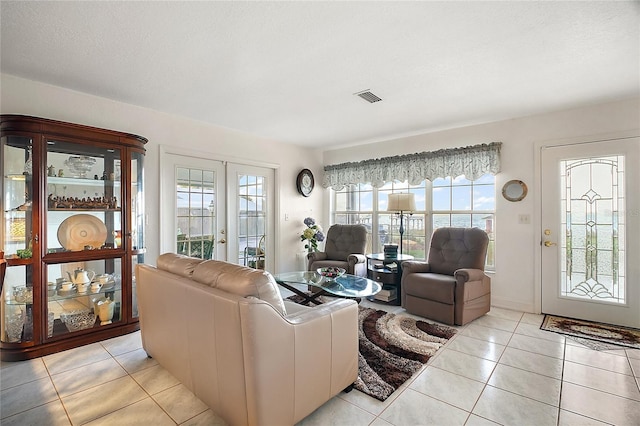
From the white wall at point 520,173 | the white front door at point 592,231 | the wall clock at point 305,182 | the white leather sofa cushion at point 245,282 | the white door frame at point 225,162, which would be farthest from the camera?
the wall clock at point 305,182

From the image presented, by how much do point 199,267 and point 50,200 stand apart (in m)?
1.80

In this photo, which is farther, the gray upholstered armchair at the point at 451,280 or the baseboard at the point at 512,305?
the baseboard at the point at 512,305

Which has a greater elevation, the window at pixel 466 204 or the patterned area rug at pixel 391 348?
the window at pixel 466 204

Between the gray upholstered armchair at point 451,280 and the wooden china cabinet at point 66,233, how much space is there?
9.74ft

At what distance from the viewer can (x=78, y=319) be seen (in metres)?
2.83

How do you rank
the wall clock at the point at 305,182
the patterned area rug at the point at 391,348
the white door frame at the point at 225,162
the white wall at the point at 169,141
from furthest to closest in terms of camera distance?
1. the wall clock at the point at 305,182
2. the white door frame at the point at 225,162
3. the white wall at the point at 169,141
4. the patterned area rug at the point at 391,348

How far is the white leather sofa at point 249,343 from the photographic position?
57.2 inches

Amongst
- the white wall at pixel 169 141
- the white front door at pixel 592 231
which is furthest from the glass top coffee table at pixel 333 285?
the white front door at pixel 592 231

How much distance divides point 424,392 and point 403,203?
99.5 inches

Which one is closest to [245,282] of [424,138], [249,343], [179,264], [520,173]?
[249,343]

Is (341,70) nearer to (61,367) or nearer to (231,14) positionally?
(231,14)

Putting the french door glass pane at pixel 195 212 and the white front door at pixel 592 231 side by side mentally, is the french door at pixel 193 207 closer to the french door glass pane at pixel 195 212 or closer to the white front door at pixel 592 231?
the french door glass pane at pixel 195 212

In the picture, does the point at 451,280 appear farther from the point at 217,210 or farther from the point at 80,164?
the point at 80,164

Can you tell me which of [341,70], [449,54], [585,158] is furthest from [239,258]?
[585,158]
